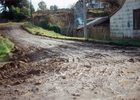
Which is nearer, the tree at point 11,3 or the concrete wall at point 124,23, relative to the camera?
the concrete wall at point 124,23

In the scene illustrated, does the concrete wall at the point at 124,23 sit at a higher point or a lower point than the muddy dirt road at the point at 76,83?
higher

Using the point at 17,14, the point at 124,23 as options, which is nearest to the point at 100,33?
the point at 124,23

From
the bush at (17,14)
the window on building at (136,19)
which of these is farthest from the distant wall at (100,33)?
A: the bush at (17,14)

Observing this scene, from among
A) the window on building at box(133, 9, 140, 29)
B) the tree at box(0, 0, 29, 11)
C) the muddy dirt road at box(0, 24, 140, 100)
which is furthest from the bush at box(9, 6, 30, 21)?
the muddy dirt road at box(0, 24, 140, 100)

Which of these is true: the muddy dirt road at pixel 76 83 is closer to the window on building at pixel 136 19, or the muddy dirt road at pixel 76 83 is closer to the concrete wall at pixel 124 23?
the window on building at pixel 136 19

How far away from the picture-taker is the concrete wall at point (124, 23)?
15258mm

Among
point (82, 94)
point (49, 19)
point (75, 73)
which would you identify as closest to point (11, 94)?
point (82, 94)

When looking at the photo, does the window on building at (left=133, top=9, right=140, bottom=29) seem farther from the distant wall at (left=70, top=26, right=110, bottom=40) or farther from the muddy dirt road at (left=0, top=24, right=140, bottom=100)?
the muddy dirt road at (left=0, top=24, right=140, bottom=100)

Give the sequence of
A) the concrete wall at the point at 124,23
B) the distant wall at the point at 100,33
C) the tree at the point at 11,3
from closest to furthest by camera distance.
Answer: the concrete wall at the point at 124,23 < the distant wall at the point at 100,33 < the tree at the point at 11,3

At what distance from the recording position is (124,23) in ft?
53.9

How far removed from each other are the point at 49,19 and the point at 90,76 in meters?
33.0

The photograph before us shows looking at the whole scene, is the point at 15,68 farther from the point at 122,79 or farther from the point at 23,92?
the point at 122,79

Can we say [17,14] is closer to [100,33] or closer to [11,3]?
[11,3]

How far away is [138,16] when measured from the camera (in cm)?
1495
